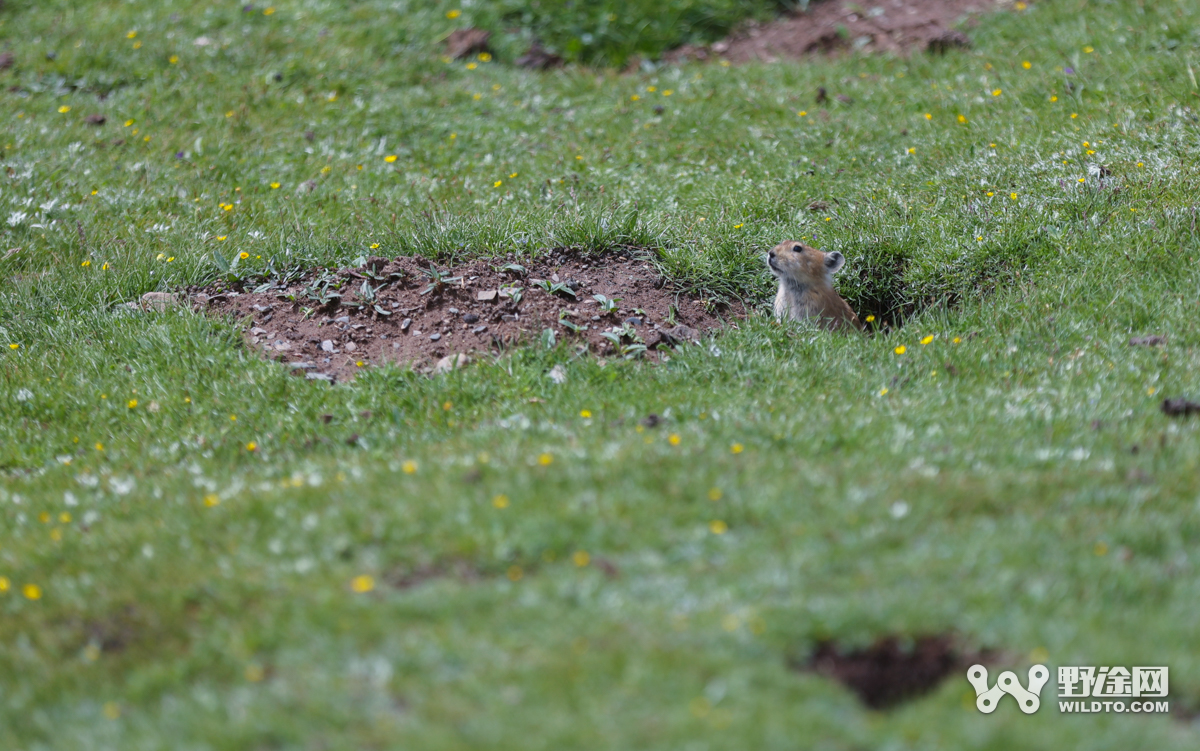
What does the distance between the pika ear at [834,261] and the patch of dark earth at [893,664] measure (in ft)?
17.0

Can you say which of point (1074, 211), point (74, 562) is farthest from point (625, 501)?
point (1074, 211)

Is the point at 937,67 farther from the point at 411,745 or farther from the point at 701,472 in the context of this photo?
the point at 411,745

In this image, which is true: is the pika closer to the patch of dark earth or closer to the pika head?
the pika head

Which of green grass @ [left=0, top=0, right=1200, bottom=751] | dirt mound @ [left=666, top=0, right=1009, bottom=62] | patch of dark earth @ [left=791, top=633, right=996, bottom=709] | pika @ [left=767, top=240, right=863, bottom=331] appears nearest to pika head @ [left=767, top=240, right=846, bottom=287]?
pika @ [left=767, top=240, right=863, bottom=331]

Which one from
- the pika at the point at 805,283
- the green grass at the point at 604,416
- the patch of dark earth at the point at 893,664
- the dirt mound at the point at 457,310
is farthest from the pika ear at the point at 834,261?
the patch of dark earth at the point at 893,664

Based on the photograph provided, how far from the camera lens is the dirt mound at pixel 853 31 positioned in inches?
565

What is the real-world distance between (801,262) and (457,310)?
10.6 feet

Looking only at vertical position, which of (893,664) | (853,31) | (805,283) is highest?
(853,31)

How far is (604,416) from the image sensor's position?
23.3ft

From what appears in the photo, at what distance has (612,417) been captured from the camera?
7.12 m

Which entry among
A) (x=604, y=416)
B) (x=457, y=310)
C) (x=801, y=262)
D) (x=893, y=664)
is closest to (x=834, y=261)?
(x=801, y=262)

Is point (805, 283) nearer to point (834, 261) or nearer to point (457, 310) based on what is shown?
point (834, 261)

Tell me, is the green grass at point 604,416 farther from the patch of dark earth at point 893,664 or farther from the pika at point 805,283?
the pika at point 805,283

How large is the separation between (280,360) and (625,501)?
4291 millimetres
